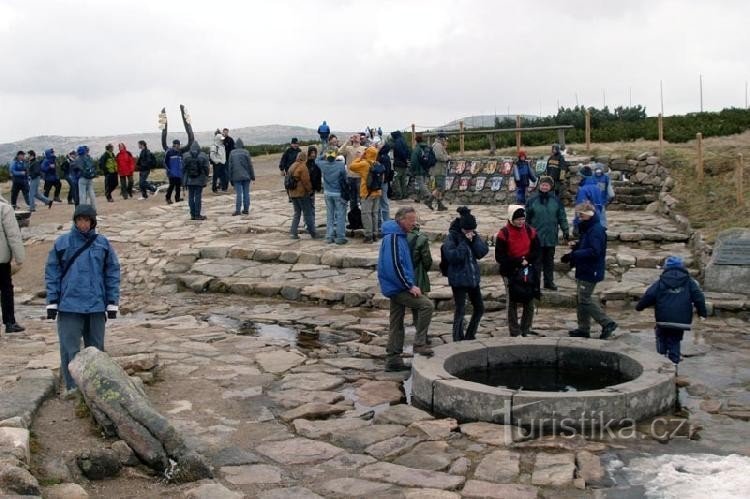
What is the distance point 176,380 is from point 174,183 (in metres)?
14.4

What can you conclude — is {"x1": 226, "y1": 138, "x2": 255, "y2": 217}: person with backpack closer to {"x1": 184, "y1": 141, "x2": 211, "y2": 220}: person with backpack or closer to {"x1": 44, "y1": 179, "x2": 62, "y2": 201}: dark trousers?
{"x1": 184, "y1": 141, "x2": 211, "y2": 220}: person with backpack

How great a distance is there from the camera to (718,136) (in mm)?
24219

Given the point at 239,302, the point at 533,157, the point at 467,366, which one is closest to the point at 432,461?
the point at 467,366

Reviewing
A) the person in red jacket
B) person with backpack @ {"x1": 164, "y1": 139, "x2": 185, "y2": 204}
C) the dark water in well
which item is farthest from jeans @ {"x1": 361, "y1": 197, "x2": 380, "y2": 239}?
the person in red jacket

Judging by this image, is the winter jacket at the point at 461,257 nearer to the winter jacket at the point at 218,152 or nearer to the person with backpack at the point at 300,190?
the person with backpack at the point at 300,190

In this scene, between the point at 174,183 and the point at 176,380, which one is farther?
the point at 174,183

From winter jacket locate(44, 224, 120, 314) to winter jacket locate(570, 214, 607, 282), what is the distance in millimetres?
5476

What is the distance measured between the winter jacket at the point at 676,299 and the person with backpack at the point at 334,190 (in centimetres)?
769

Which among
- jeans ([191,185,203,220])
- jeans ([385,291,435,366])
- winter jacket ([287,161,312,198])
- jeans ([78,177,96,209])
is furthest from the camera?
jeans ([78,177,96,209])

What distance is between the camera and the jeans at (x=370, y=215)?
16125mm

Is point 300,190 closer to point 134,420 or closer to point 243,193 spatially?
point 243,193

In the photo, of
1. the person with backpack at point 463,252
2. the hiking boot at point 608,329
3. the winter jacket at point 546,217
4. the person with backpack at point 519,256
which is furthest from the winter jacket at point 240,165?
the hiking boot at point 608,329

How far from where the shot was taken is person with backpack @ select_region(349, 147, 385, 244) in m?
15.4

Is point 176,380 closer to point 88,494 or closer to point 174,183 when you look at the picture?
point 88,494
